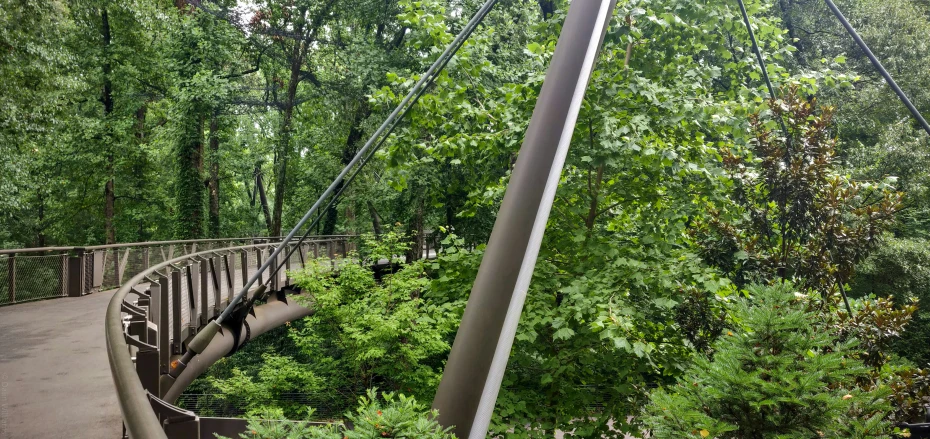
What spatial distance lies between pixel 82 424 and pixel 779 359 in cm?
457

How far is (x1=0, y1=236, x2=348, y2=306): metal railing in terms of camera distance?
34.9 feet

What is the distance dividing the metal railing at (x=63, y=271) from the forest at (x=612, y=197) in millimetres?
3722

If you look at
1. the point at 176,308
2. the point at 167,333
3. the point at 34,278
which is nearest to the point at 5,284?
the point at 34,278

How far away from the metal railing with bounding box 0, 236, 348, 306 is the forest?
3.72 metres

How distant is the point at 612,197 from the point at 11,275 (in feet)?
33.7

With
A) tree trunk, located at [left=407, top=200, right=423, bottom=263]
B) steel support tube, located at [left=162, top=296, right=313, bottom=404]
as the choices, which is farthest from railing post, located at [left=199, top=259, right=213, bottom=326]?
tree trunk, located at [left=407, top=200, right=423, bottom=263]

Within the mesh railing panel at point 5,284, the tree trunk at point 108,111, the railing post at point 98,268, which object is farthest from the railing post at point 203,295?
the tree trunk at point 108,111

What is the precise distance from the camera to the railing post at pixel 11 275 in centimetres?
1049

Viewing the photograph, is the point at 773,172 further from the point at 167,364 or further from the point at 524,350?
the point at 167,364

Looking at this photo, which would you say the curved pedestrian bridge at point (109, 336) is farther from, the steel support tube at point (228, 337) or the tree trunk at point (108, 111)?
the tree trunk at point (108, 111)

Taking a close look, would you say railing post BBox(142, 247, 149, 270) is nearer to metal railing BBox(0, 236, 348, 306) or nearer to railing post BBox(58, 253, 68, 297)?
metal railing BBox(0, 236, 348, 306)

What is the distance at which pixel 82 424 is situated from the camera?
4281mm

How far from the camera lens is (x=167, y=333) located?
20.6 ft

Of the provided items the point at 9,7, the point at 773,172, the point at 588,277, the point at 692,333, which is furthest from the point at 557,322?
the point at 9,7
